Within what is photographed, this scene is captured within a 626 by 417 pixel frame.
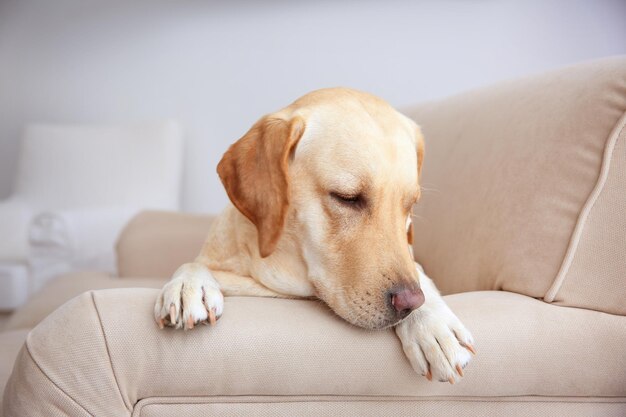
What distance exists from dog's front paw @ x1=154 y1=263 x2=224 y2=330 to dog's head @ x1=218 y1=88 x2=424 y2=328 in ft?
0.57

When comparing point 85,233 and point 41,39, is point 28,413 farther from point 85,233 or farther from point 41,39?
point 41,39

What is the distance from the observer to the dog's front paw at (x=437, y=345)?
1013 mm

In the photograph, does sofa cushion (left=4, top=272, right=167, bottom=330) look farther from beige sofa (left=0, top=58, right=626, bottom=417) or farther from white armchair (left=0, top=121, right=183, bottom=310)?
white armchair (left=0, top=121, right=183, bottom=310)

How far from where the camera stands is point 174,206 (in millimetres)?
3883

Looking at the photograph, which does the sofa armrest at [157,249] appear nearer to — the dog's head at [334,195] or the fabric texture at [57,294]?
the fabric texture at [57,294]

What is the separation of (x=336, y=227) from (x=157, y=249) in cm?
132

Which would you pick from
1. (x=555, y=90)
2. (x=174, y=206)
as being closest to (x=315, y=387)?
(x=555, y=90)

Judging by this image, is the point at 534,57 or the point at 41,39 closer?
the point at 534,57

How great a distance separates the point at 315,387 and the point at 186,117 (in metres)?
3.26

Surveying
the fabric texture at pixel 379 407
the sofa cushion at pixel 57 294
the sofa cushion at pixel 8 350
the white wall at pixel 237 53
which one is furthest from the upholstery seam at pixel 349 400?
the white wall at pixel 237 53

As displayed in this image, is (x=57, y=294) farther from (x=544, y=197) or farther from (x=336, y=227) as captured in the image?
(x=544, y=197)

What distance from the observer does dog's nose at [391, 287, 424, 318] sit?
3.55 feet

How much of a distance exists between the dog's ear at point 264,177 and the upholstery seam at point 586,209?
559 millimetres

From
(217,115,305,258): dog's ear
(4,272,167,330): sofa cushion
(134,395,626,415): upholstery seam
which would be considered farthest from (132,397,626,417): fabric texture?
(4,272,167,330): sofa cushion
